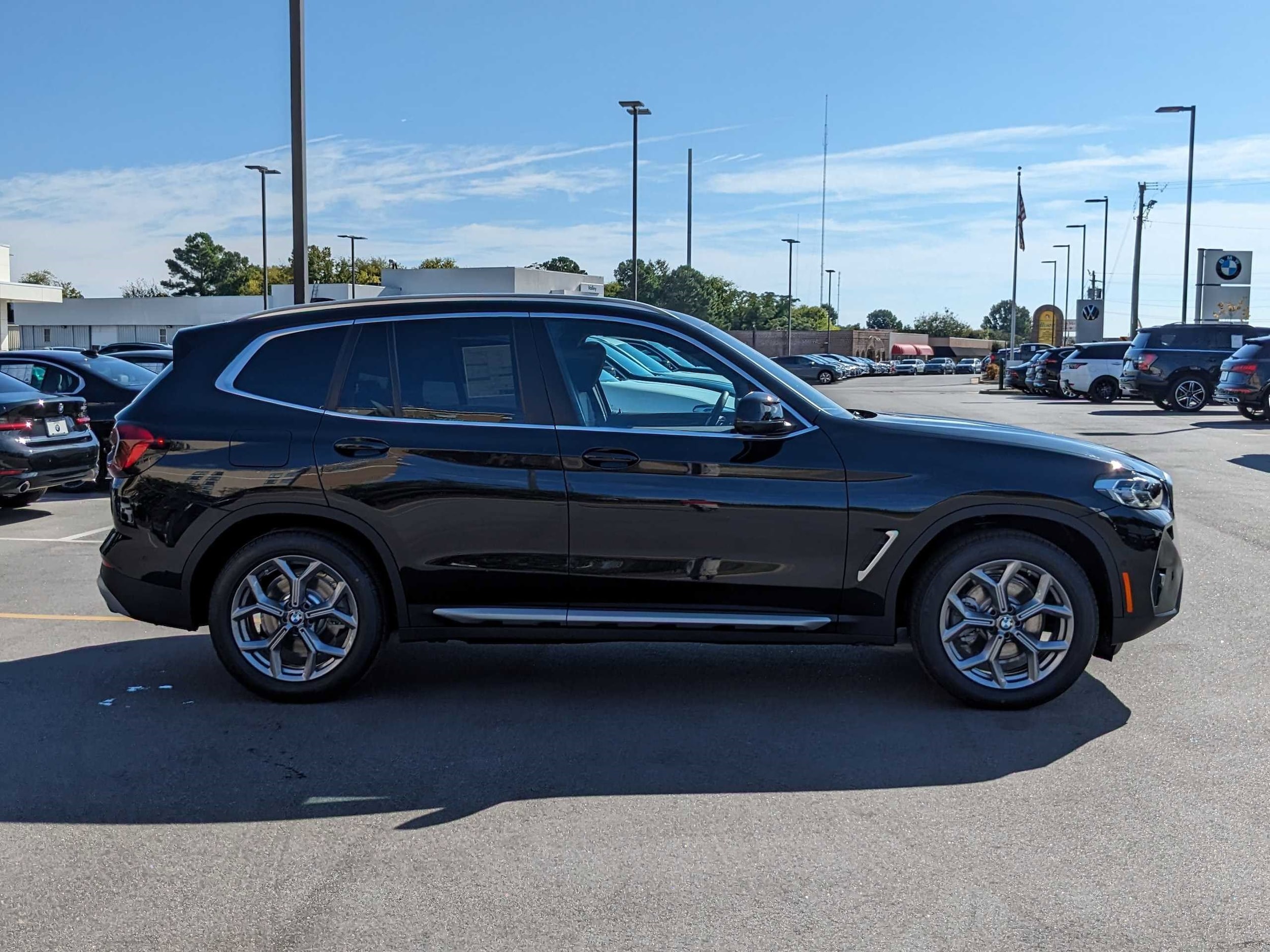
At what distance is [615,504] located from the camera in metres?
5.46

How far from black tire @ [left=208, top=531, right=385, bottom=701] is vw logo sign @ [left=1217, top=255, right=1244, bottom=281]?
5169 cm

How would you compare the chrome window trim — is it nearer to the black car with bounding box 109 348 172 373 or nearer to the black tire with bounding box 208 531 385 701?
the black tire with bounding box 208 531 385 701

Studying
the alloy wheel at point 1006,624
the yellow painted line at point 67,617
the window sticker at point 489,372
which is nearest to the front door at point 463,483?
the window sticker at point 489,372

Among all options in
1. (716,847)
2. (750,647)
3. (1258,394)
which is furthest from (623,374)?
(1258,394)

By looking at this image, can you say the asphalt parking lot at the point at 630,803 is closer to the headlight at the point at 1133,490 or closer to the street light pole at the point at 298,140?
the headlight at the point at 1133,490

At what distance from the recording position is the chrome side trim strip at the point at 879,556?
214 inches

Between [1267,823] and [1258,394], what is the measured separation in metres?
22.2

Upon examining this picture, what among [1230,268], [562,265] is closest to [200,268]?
[562,265]

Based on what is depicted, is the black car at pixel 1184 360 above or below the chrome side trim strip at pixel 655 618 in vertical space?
above

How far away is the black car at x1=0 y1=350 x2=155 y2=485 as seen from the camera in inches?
553

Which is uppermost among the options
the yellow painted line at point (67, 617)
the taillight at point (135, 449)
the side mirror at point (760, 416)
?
the side mirror at point (760, 416)

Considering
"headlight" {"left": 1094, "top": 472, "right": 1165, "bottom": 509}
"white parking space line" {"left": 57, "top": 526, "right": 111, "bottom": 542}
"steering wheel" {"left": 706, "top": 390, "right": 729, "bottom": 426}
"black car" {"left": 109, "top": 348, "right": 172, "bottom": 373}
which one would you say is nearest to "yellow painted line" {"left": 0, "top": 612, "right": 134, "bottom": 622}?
"white parking space line" {"left": 57, "top": 526, "right": 111, "bottom": 542}

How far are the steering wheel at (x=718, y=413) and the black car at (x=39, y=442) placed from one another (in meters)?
8.30

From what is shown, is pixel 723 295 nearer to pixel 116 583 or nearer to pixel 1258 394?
pixel 1258 394
